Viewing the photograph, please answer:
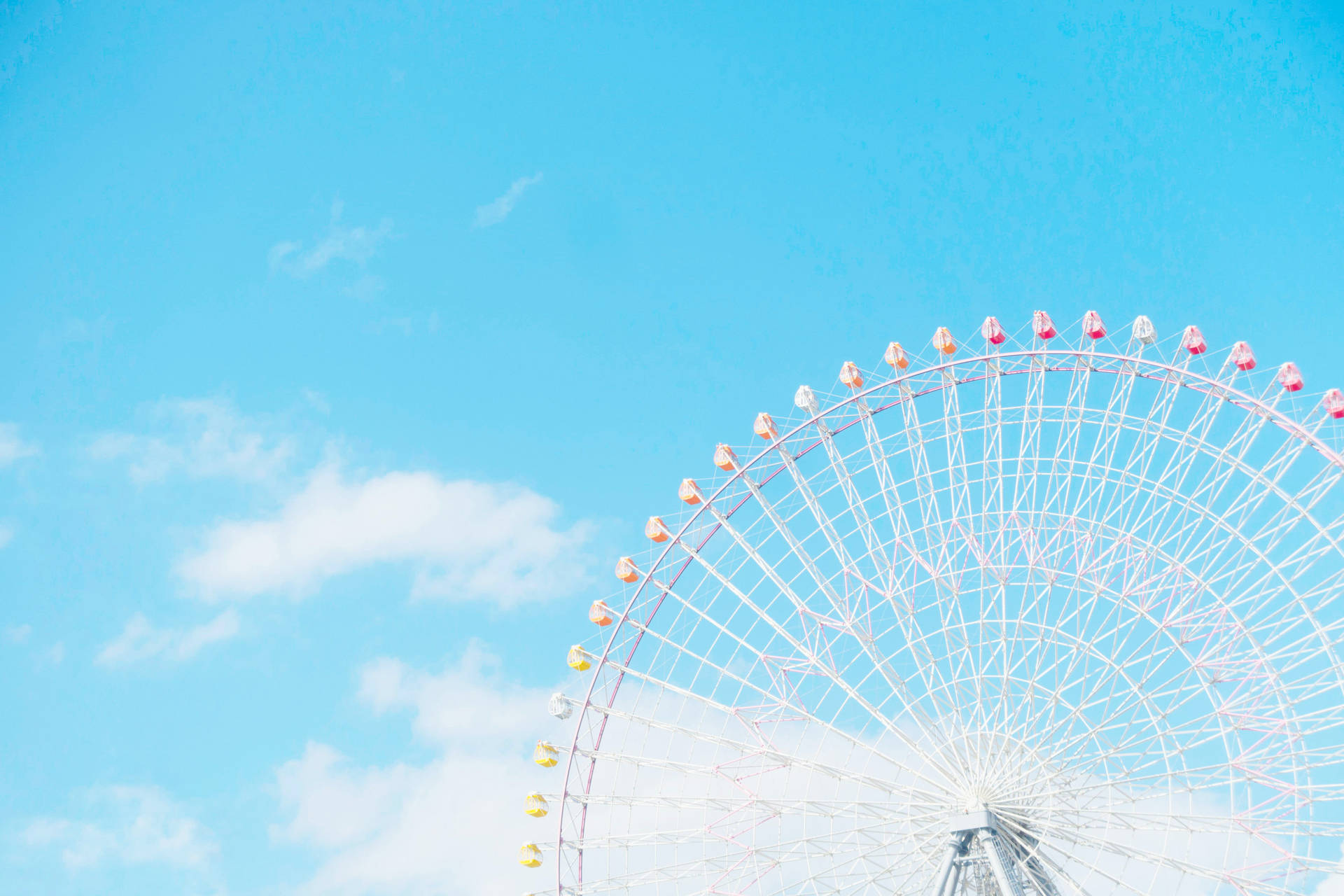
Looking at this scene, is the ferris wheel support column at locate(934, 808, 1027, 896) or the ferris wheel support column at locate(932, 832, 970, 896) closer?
the ferris wheel support column at locate(934, 808, 1027, 896)

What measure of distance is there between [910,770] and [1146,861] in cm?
821

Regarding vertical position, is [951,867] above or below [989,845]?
below

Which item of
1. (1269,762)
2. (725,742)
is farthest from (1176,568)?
(725,742)

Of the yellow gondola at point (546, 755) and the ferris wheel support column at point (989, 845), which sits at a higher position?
the yellow gondola at point (546, 755)

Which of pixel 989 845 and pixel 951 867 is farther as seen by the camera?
pixel 951 867

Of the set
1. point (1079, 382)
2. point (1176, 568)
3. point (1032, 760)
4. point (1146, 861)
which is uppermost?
point (1079, 382)

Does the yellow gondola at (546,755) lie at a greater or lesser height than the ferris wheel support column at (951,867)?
greater

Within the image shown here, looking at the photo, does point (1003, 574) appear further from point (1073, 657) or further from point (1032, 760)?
point (1032, 760)

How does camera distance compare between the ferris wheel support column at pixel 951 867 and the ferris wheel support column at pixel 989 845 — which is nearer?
the ferris wheel support column at pixel 989 845

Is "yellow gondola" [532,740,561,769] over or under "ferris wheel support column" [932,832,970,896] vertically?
over

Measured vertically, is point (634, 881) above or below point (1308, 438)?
below

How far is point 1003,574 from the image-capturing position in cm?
4728

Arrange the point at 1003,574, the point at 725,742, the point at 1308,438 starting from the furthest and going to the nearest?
1. the point at 725,742
2. the point at 1003,574
3. the point at 1308,438

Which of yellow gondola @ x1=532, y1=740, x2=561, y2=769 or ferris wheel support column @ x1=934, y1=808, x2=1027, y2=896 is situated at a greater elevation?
yellow gondola @ x1=532, y1=740, x2=561, y2=769
